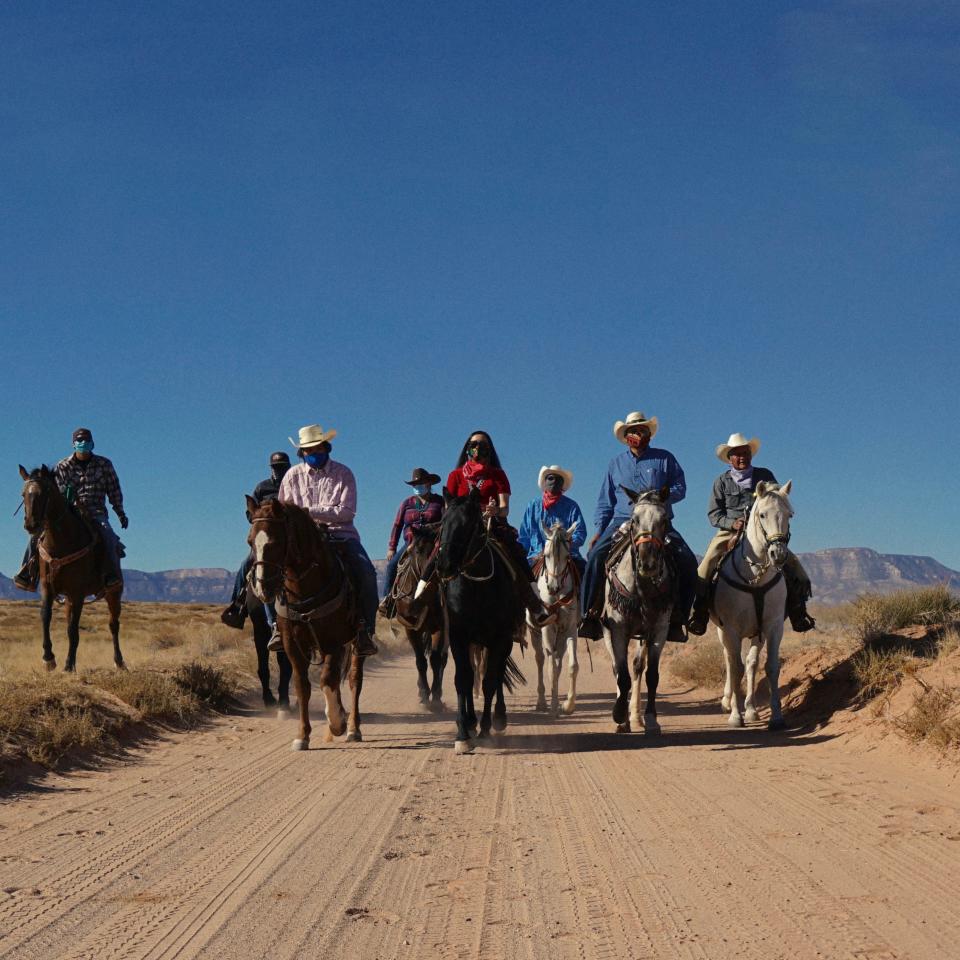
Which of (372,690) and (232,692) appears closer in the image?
(232,692)

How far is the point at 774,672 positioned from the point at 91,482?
34.7 ft

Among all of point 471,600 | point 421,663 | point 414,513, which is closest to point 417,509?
point 414,513

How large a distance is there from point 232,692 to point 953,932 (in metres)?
→ 13.2

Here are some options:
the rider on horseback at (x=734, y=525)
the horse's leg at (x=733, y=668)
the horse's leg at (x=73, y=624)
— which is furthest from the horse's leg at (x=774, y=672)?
the horse's leg at (x=73, y=624)

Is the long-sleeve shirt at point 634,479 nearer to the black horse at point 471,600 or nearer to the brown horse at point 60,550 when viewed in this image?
the black horse at point 471,600

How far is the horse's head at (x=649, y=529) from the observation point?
10.9m

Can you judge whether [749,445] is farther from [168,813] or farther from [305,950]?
[305,950]

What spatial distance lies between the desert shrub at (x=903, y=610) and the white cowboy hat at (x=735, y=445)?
318 centimetres

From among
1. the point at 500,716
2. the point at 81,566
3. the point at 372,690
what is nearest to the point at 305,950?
the point at 500,716

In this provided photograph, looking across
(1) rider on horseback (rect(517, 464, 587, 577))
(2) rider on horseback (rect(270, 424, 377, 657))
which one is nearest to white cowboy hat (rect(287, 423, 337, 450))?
(2) rider on horseback (rect(270, 424, 377, 657))

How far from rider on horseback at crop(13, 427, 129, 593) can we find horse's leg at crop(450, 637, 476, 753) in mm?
7097

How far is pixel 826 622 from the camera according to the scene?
2820 centimetres

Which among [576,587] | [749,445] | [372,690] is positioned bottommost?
[372,690]

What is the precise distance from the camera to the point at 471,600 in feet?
36.1
